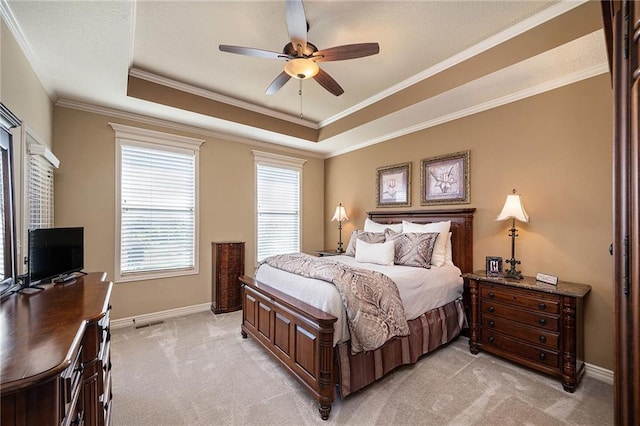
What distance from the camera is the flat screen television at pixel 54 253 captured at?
1848 mm

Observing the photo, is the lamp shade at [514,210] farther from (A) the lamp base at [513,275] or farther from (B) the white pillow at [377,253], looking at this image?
(B) the white pillow at [377,253]

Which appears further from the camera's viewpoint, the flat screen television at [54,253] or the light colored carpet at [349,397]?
the light colored carpet at [349,397]


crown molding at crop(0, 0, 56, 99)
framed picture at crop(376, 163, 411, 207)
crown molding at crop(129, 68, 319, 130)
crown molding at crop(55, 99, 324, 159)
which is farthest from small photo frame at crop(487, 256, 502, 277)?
crown molding at crop(0, 0, 56, 99)

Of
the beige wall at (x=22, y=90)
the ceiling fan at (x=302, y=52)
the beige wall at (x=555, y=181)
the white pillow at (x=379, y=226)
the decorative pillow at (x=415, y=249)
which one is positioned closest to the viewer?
the beige wall at (x=22, y=90)

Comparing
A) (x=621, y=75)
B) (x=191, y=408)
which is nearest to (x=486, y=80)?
(x=621, y=75)

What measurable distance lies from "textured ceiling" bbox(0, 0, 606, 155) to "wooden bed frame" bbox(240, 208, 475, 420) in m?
1.62

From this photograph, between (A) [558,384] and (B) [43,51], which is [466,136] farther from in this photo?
(B) [43,51]

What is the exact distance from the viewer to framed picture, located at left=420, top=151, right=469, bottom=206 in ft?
11.6

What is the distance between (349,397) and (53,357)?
1.95m

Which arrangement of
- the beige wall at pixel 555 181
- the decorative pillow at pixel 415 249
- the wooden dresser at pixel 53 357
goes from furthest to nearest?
1. the decorative pillow at pixel 415 249
2. the beige wall at pixel 555 181
3. the wooden dresser at pixel 53 357

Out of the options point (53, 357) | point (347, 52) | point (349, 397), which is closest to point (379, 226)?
point (349, 397)

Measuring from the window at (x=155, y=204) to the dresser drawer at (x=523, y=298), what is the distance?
3.83 metres

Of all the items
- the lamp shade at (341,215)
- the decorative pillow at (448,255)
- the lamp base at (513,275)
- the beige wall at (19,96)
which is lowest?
the lamp base at (513,275)

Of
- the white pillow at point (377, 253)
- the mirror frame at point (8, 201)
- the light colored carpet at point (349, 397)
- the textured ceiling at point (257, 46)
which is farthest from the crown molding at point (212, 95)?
the light colored carpet at point (349, 397)
